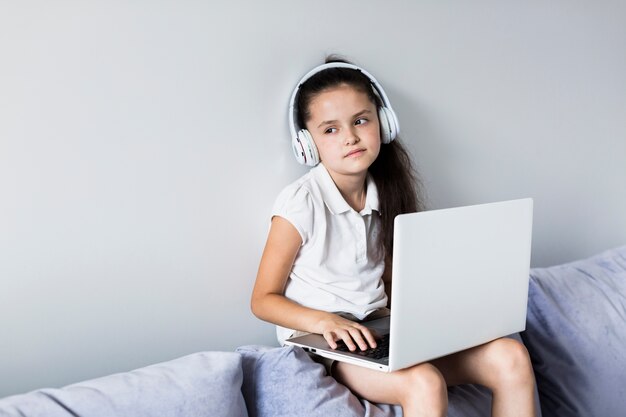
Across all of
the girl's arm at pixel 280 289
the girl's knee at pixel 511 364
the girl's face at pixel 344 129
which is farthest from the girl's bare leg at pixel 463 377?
the girl's face at pixel 344 129

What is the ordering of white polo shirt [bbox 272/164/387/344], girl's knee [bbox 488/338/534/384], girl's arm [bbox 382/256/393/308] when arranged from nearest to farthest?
girl's knee [bbox 488/338/534/384], white polo shirt [bbox 272/164/387/344], girl's arm [bbox 382/256/393/308]

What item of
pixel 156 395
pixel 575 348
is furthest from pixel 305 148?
pixel 575 348

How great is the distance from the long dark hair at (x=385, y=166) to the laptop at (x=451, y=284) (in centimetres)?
34

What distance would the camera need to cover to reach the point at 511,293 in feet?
4.62

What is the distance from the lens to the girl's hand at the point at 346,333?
136 cm

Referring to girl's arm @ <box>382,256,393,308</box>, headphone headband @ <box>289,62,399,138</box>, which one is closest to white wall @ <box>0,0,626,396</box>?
headphone headband @ <box>289,62,399,138</box>

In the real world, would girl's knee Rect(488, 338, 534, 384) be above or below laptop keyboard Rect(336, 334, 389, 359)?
below

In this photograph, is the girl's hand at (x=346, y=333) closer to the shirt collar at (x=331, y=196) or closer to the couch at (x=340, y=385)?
the couch at (x=340, y=385)

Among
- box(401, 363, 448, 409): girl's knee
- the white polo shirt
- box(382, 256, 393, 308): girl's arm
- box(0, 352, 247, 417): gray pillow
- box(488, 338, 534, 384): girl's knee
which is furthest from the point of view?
box(382, 256, 393, 308): girl's arm

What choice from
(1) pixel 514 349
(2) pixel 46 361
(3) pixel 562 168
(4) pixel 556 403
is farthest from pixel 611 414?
(2) pixel 46 361

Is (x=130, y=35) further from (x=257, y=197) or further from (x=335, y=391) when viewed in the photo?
(x=335, y=391)

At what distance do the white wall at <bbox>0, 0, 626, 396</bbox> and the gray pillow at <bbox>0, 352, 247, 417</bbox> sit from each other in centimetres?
22

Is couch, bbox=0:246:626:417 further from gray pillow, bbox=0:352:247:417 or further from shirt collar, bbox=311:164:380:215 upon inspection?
shirt collar, bbox=311:164:380:215

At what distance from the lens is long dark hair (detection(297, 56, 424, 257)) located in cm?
160
